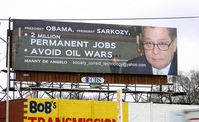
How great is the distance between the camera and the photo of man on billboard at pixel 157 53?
34.5 meters

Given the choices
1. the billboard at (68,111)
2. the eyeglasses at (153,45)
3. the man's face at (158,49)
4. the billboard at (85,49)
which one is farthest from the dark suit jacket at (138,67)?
the billboard at (68,111)

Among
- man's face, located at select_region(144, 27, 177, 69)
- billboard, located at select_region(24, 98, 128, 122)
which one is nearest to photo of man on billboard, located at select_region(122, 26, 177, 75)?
man's face, located at select_region(144, 27, 177, 69)

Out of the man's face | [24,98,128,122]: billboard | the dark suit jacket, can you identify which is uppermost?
the man's face

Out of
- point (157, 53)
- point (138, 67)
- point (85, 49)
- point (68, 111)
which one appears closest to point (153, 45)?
point (157, 53)

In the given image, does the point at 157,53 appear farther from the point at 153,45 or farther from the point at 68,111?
the point at 68,111

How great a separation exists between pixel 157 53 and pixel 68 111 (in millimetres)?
9385

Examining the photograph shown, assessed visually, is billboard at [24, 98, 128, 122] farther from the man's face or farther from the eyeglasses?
the eyeglasses

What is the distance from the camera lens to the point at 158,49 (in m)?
35.1

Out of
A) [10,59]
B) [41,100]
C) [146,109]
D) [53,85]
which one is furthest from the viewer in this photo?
[53,85]

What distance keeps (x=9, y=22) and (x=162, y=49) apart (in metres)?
9.94

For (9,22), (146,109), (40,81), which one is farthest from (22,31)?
(146,109)

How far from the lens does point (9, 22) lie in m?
32.7

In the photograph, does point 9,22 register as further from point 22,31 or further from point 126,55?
point 126,55

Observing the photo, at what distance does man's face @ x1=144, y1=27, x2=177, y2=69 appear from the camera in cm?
3484
